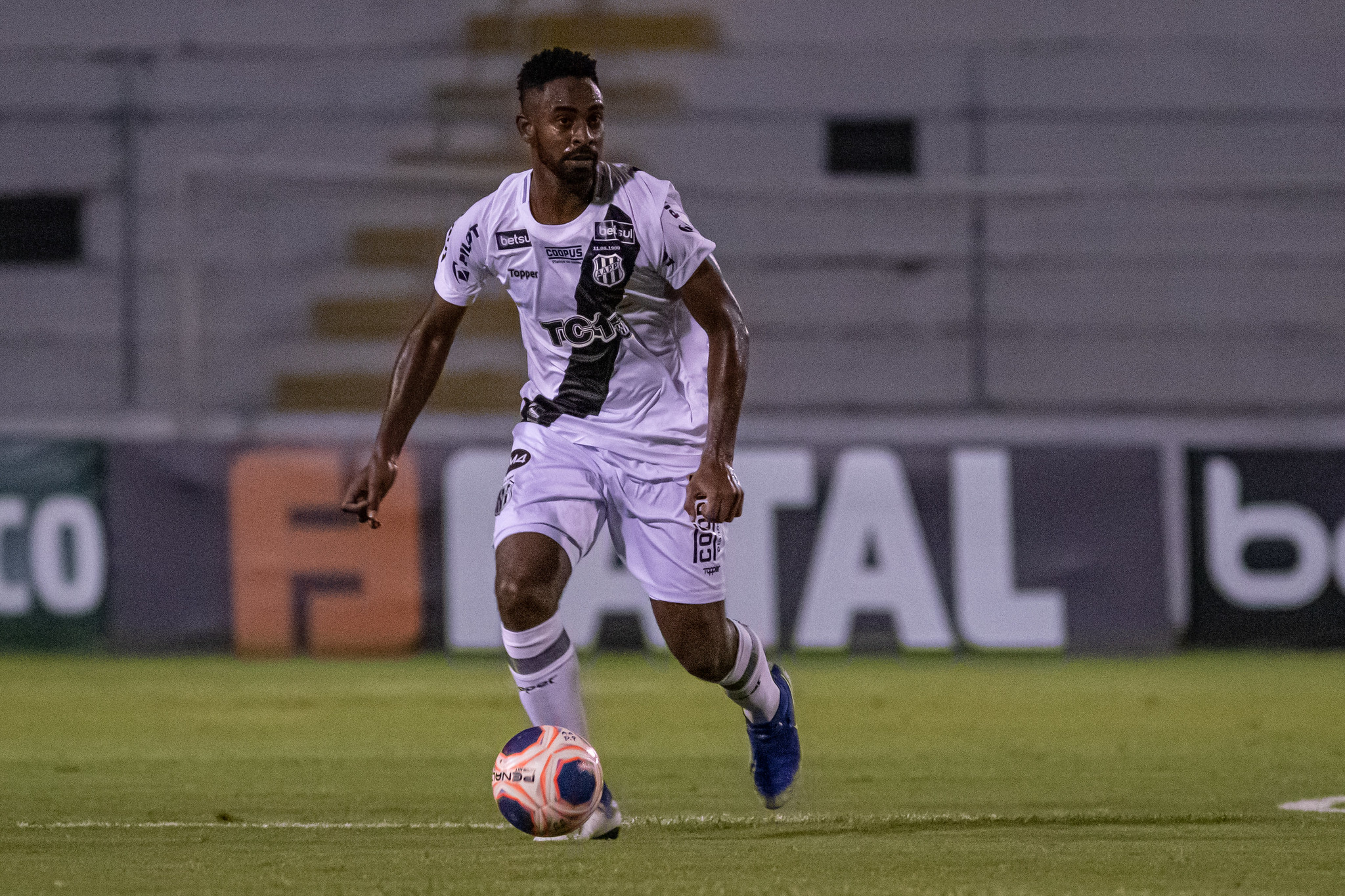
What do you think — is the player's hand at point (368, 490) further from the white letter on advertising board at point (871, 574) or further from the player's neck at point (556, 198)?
the white letter on advertising board at point (871, 574)

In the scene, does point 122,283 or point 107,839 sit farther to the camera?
point 122,283

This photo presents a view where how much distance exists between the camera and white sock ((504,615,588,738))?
4883 millimetres

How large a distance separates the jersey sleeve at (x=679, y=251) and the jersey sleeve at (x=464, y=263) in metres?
0.50

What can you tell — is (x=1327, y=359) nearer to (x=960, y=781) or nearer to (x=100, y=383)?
(x=960, y=781)

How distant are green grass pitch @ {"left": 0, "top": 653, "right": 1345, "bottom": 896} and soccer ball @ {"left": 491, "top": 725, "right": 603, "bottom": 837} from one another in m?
0.09

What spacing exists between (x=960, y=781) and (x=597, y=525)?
1737 mm

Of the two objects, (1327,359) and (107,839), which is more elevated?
(1327,359)

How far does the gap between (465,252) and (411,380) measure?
1.25 feet

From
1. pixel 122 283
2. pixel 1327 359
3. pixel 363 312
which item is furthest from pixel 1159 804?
pixel 122 283

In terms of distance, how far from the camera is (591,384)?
16.9ft

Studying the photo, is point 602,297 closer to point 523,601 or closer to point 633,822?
point 523,601

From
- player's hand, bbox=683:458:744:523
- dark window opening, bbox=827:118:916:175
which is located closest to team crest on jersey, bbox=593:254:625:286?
player's hand, bbox=683:458:744:523

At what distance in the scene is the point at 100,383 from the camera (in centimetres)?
1298

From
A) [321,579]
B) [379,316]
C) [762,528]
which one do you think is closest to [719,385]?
[762,528]
